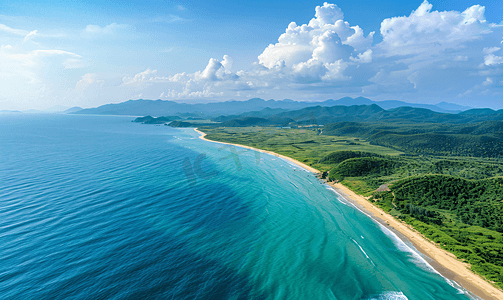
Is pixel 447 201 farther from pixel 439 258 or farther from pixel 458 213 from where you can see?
pixel 439 258

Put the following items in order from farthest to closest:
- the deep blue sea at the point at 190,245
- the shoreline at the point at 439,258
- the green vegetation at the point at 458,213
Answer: the green vegetation at the point at 458,213 → the shoreline at the point at 439,258 → the deep blue sea at the point at 190,245

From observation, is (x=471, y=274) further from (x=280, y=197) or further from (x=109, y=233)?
(x=109, y=233)

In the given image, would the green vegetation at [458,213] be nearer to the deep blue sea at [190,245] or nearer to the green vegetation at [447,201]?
the green vegetation at [447,201]

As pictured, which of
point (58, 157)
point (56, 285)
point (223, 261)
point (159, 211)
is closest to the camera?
point (56, 285)

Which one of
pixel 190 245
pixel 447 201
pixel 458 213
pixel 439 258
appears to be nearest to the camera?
pixel 439 258

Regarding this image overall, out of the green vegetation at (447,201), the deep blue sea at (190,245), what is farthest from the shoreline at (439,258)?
the deep blue sea at (190,245)

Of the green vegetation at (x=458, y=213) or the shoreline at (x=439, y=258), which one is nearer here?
the shoreline at (x=439, y=258)

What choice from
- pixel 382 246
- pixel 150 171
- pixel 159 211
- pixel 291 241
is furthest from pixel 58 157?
pixel 382 246

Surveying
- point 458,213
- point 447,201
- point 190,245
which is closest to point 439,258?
point 458,213
